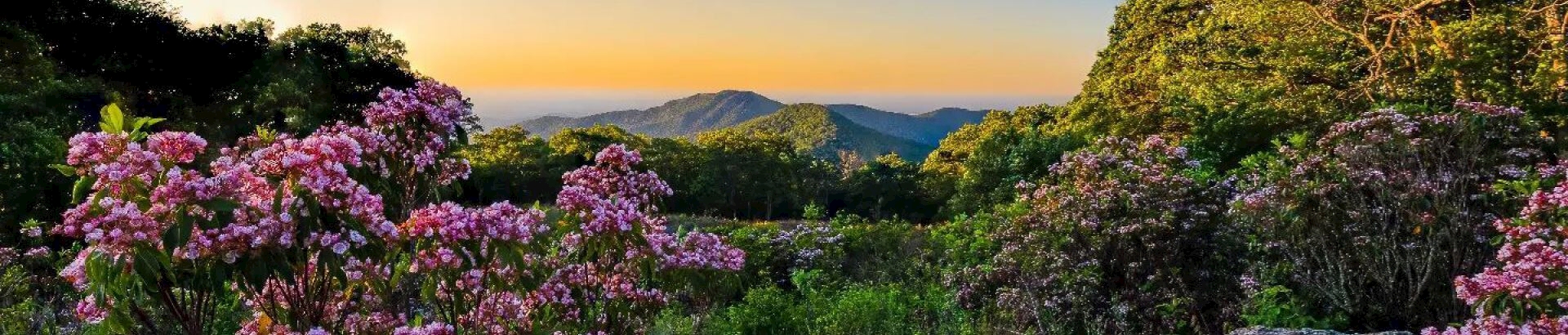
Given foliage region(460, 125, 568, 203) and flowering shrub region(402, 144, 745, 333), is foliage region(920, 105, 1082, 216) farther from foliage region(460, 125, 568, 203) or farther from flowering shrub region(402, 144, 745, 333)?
foliage region(460, 125, 568, 203)

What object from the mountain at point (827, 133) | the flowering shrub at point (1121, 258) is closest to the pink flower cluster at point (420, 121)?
the flowering shrub at point (1121, 258)

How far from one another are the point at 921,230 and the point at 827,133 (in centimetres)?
13188

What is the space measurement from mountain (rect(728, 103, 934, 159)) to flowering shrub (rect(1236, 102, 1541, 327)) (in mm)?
125391

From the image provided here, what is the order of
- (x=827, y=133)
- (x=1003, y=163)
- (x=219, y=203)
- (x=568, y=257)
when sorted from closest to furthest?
1. (x=219, y=203)
2. (x=568, y=257)
3. (x=1003, y=163)
4. (x=827, y=133)

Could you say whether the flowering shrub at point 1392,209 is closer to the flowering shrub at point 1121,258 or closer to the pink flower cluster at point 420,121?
the flowering shrub at point 1121,258

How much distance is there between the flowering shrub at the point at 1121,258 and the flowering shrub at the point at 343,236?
12.0 feet

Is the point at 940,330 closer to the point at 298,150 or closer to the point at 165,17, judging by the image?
the point at 298,150

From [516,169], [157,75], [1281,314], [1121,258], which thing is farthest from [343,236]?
[516,169]

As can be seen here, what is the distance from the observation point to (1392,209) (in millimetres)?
6863

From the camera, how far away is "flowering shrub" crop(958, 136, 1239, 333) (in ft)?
23.2

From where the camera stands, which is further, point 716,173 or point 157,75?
point 716,173

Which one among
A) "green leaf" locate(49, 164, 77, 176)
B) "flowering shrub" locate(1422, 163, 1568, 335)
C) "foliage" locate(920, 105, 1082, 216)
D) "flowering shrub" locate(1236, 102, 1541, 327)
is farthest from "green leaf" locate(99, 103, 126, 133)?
"foliage" locate(920, 105, 1082, 216)

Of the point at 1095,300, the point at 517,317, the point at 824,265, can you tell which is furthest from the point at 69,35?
the point at 1095,300

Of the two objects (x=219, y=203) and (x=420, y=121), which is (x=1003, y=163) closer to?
(x=420, y=121)
